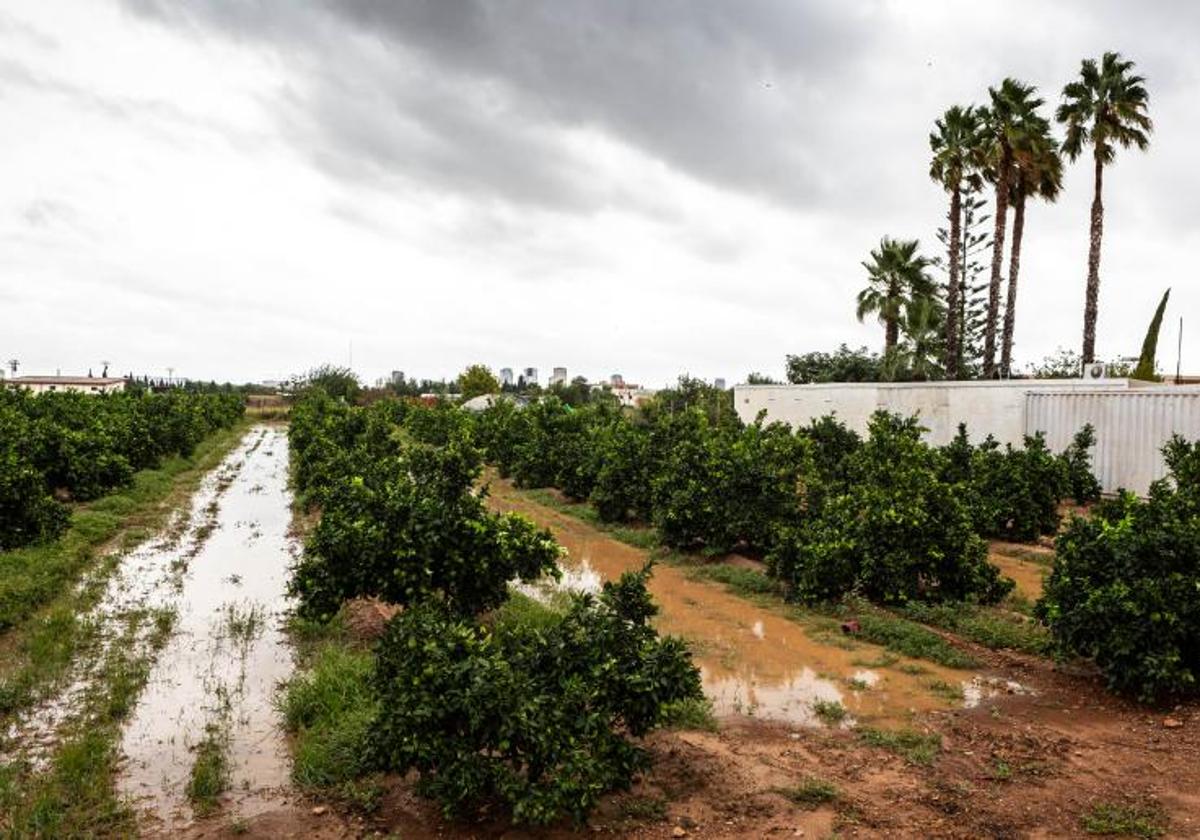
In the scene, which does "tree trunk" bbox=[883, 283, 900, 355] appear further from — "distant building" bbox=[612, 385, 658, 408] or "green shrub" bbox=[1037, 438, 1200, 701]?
"green shrub" bbox=[1037, 438, 1200, 701]

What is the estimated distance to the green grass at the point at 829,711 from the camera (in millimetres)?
7129

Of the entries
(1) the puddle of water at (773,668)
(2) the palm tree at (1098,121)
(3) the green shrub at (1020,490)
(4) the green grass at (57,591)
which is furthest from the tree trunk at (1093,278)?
(4) the green grass at (57,591)

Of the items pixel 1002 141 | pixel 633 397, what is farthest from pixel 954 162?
pixel 633 397

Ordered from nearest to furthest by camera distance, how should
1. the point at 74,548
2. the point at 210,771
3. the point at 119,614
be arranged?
the point at 210,771
the point at 119,614
the point at 74,548

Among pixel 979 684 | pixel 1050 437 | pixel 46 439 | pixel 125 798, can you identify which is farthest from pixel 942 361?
pixel 125 798

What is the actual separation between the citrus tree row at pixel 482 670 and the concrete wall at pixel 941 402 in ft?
49.3

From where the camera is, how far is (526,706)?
16.3 feet

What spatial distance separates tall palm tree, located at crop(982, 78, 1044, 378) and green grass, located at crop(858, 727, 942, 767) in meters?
24.9

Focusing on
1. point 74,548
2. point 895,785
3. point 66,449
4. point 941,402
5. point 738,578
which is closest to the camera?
point 895,785

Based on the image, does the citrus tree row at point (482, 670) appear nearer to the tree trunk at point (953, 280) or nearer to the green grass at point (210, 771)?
the green grass at point (210, 771)

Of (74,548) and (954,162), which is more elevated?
(954,162)

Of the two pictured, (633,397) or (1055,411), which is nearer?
(1055,411)

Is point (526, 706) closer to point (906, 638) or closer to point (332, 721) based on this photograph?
point (332, 721)

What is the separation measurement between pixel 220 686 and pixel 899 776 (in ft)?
20.9
